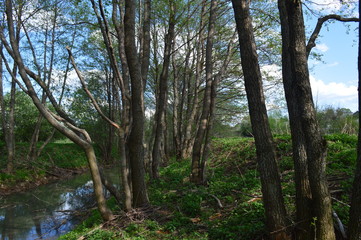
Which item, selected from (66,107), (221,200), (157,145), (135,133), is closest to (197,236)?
(221,200)

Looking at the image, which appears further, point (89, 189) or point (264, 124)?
point (89, 189)

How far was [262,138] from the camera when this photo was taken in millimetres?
4086

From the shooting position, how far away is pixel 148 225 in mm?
5402

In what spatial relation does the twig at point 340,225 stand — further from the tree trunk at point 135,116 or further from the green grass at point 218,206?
the tree trunk at point 135,116

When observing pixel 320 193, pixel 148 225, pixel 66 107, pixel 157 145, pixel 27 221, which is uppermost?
pixel 66 107

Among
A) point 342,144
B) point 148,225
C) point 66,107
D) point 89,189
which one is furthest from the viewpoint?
point 66,107

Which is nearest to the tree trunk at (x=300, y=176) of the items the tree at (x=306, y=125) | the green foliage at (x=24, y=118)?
the tree at (x=306, y=125)

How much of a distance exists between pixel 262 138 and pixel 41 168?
48.9ft

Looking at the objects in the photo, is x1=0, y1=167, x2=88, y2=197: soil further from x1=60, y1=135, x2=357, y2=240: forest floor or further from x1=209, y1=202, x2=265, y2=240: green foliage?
x1=209, y1=202, x2=265, y2=240: green foliage

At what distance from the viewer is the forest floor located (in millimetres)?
4637

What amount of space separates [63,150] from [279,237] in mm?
21816

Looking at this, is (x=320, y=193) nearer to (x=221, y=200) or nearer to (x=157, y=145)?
(x=221, y=200)

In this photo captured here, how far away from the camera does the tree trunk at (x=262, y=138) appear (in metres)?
3.98

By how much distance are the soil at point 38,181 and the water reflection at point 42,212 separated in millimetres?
484
